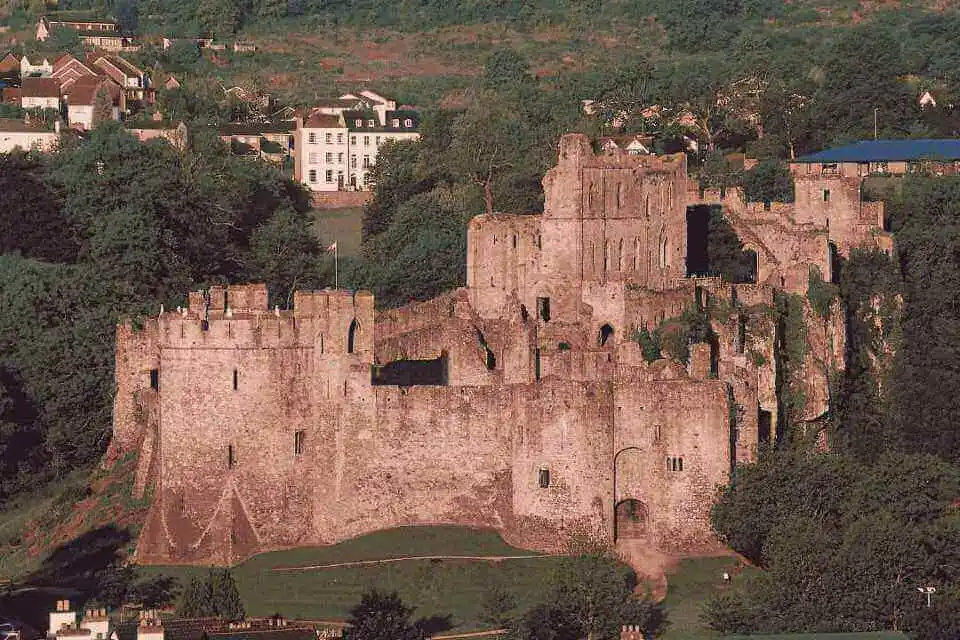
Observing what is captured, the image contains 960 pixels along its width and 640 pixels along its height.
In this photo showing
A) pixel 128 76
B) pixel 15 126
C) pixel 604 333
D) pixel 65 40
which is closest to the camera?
pixel 604 333

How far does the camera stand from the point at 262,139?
443ft

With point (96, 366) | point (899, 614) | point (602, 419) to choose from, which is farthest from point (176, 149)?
point (899, 614)

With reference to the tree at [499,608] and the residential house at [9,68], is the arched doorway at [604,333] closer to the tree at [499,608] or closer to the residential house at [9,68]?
the tree at [499,608]

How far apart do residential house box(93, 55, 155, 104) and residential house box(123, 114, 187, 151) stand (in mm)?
9900

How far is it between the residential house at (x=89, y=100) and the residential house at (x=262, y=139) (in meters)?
5.35

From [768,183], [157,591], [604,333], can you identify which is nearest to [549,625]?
[157,591]

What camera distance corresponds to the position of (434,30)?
7136 inches

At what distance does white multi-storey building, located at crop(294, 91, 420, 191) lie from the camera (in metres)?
131

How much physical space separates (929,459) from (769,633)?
518 inches

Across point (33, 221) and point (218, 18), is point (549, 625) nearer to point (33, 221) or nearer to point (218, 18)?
point (33, 221)

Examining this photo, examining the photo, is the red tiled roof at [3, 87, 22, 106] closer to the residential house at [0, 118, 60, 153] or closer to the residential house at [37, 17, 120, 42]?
the residential house at [0, 118, 60, 153]

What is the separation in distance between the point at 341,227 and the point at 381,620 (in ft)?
165

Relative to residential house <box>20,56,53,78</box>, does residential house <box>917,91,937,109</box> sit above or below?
below

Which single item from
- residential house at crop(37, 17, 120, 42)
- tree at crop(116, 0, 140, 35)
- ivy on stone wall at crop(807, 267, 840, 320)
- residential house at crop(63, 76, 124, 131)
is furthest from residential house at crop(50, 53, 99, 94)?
ivy on stone wall at crop(807, 267, 840, 320)
